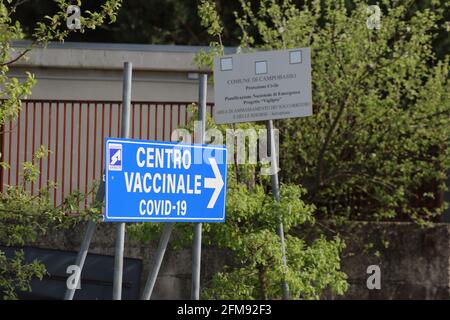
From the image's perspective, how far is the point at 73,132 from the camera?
1134 centimetres

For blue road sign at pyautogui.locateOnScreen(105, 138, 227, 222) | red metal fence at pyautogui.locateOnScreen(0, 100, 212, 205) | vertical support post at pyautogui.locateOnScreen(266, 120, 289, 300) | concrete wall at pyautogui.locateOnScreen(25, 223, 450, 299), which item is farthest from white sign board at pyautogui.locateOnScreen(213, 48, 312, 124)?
concrete wall at pyautogui.locateOnScreen(25, 223, 450, 299)

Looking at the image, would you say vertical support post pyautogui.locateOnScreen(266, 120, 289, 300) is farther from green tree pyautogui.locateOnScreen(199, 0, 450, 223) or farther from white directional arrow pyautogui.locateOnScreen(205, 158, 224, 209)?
green tree pyautogui.locateOnScreen(199, 0, 450, 223)

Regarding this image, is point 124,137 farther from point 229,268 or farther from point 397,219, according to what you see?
point 397,219

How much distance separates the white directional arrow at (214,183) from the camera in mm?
6973

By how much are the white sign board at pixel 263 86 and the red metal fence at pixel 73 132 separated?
81.7 inches

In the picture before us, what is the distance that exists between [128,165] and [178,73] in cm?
646

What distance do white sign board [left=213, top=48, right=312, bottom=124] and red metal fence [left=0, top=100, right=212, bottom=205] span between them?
81.7 inches

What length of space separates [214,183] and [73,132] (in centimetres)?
461

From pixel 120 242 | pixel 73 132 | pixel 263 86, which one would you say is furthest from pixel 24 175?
pixel 73 132

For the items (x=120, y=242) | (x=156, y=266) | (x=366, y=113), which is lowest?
(x=156, y=266)

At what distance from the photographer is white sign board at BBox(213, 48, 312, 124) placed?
8.61 metres

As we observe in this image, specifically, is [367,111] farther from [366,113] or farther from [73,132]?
[73,132]

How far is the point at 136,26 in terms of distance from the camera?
22094mm

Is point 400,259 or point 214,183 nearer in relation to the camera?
point 214,183
